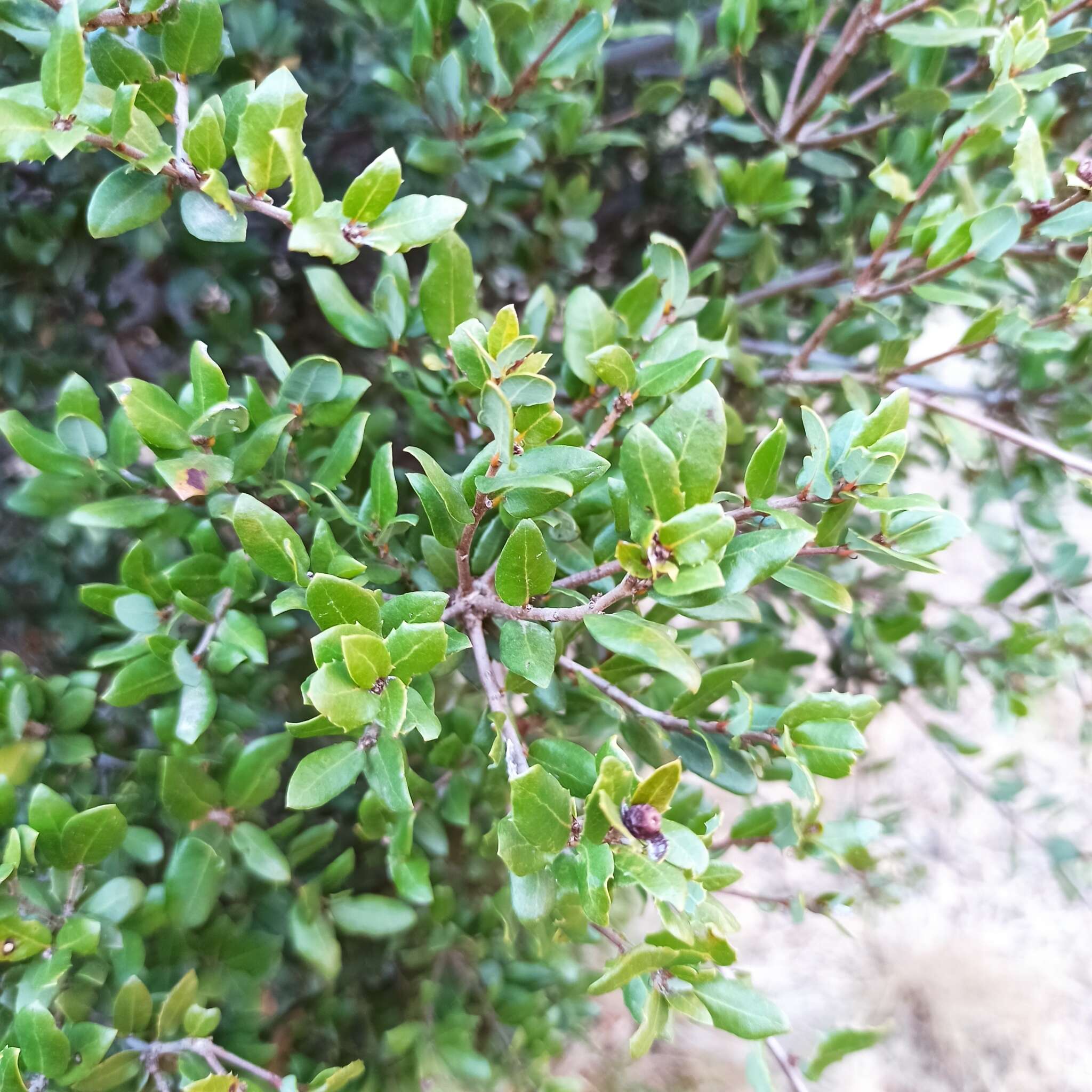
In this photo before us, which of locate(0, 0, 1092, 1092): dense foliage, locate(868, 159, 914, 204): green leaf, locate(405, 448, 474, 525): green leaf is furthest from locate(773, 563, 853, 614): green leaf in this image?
locate(868, 159, 914, 204): green leaf

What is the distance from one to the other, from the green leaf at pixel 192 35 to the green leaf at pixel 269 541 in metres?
0.29

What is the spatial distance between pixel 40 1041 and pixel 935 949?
2051 mm

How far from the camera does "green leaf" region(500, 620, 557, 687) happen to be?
0.49 meters

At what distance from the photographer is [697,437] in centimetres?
46

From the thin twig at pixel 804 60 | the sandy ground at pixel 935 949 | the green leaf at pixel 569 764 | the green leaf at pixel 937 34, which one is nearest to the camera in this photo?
the green leaf at pixel 569 764

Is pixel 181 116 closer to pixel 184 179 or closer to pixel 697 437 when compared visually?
pixel 184 179

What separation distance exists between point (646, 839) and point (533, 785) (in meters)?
0.07

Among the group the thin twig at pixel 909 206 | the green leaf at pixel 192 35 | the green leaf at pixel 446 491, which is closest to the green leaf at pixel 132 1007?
the green leaf at pixel 446 491

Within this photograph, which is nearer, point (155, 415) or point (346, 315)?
point (155, 415)

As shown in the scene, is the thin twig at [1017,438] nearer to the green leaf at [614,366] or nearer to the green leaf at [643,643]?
the green leaf at [614,366]

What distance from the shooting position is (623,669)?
0.64 meters

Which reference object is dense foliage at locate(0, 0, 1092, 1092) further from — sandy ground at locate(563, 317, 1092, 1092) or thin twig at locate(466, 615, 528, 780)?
sandy ground at locate(563, 317, 1092, 1092)

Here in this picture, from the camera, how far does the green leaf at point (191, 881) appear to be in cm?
67

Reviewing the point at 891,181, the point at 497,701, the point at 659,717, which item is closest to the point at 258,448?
the point at 497,701
